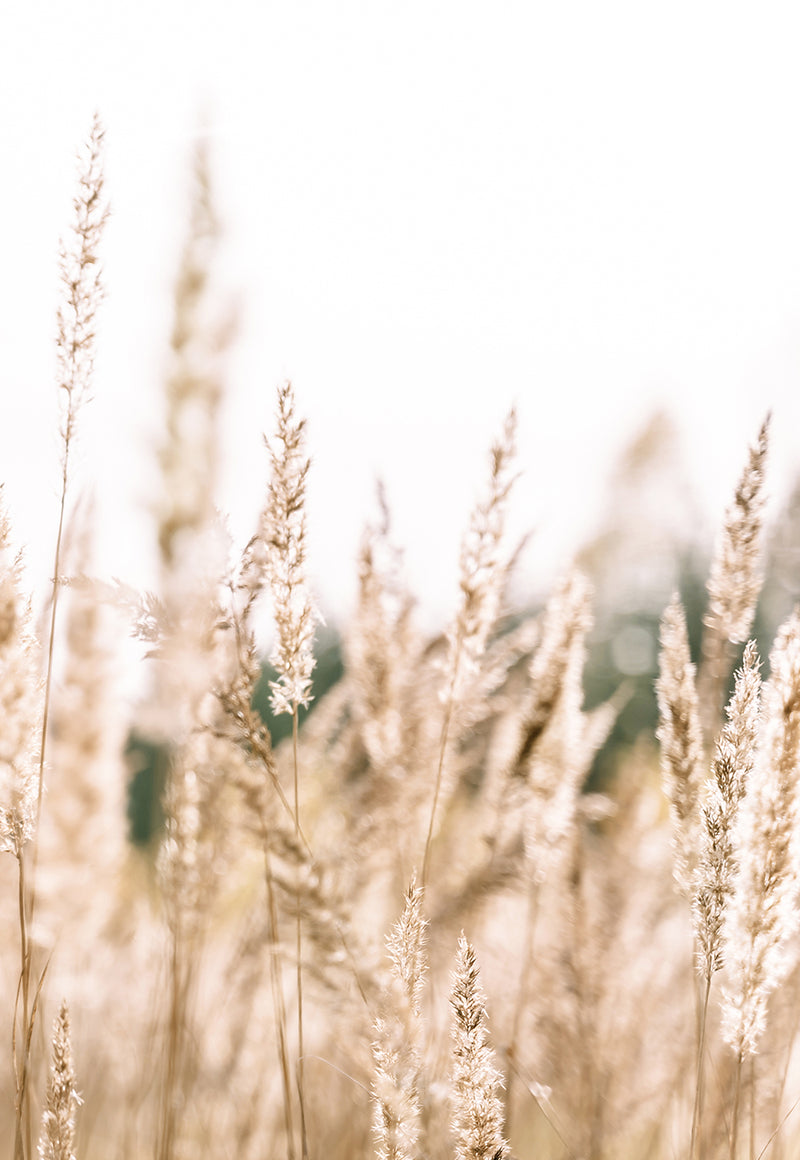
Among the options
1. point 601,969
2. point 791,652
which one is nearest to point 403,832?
point 601,969

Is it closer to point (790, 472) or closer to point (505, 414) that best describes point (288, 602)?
point (505, 414)

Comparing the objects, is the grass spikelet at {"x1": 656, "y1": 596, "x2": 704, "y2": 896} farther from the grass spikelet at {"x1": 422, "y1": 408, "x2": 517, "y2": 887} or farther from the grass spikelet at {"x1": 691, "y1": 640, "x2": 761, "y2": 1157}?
the grass spikelet at {"x1": 422, "y1": 408, "x2": 517, "y2": 887}

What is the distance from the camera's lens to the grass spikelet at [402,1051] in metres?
0.92

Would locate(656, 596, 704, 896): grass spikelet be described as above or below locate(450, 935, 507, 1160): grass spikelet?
above

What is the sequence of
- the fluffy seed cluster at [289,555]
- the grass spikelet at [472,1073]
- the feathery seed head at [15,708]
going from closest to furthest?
the grass spikelet at [472,1073] → the feathery seed head at [15,708] → the fluffy seed cluster at [289,555]

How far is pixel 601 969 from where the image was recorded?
2.09 m

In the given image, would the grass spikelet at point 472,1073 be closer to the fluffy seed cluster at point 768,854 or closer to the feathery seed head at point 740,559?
the fluffy seed cluster at point 768,854

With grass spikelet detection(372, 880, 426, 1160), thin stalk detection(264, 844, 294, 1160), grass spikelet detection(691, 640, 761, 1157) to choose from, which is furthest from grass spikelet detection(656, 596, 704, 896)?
thin stalk detection(264, 844, 294, 1160)

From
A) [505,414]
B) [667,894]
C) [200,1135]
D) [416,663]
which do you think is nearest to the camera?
[505,414]

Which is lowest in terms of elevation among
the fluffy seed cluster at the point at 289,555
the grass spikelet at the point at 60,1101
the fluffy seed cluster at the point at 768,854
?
the grass spikelet at the point at 60,1101

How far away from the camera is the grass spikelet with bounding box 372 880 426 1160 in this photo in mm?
917

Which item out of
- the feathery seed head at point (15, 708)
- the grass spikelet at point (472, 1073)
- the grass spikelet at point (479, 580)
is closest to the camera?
the grass spikelet at point (472, 1073)

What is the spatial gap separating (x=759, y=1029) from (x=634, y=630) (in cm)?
1537

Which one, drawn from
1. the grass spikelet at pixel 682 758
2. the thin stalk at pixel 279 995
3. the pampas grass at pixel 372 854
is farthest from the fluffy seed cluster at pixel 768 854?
the thin stalk at pixel 279 995
